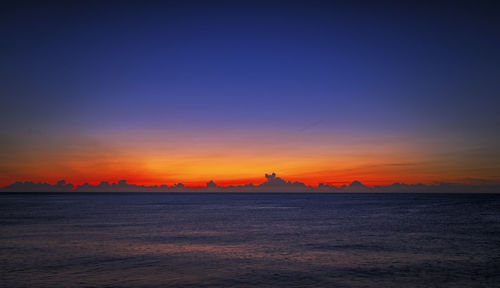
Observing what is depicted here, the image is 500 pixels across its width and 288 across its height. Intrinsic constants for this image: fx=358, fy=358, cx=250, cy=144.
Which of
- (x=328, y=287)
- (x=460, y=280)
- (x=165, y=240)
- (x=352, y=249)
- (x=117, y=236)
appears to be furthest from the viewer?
(x=117, y=236)

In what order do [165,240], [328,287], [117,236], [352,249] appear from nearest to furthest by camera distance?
[328,287]
[352,249]
[165,240]
[117,236]

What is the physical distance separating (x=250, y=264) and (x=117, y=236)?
21.3 meters

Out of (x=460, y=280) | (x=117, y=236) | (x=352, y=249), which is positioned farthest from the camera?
(x=117, y=236)

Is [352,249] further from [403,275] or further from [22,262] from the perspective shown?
[22,262]

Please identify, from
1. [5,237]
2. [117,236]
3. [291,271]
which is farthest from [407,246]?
[5,237]

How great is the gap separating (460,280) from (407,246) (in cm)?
1287

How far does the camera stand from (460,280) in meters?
22.2

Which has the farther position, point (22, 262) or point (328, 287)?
point (22, 262)

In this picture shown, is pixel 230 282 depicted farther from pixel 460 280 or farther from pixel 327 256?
pixel 460 280

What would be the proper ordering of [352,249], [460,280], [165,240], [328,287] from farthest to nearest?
[165,240]
[352,249]
[460,280]
[328,287]

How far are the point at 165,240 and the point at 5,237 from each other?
17.7 metres

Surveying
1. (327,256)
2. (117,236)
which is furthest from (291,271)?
(117,236)

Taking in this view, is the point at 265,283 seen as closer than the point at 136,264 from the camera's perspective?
Yes

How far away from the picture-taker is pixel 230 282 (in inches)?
838
